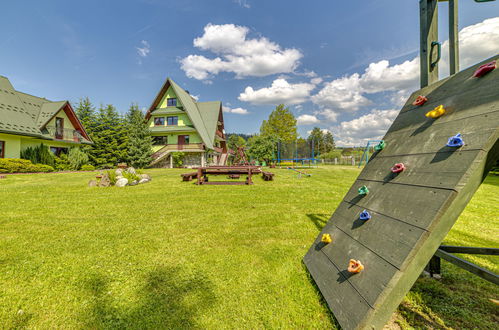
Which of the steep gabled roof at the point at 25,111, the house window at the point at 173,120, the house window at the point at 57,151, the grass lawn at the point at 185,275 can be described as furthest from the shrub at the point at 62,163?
the grass lawn at the point at 185,275

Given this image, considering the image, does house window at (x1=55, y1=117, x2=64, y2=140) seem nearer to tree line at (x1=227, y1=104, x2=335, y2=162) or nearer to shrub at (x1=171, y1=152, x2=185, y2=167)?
shrub at (x1=171, y1=152, x2=185, y2=167)

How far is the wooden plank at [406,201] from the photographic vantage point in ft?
4.94

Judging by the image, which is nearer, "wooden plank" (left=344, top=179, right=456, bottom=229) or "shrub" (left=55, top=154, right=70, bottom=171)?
"wooden plank" (left=344, top=179, right=456, bottom=229)

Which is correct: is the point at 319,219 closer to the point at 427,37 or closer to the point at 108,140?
the point at 427,37

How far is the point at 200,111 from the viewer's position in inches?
1128

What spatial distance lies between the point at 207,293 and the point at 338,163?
122ft

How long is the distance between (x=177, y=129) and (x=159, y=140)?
3435mm

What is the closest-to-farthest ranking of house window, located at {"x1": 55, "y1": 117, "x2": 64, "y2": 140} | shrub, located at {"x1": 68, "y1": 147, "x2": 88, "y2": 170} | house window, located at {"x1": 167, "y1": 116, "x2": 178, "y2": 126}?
shrub, located at {"x1": 68, "y1": 147, "x2": 88, "y2": 170} → house window, located at {"x1": 55, "y1": 117, "x2": 64, "y2": 140} → house window, located at {"x1": 167, "y1": 116, "x2": 178, "y2": 126}

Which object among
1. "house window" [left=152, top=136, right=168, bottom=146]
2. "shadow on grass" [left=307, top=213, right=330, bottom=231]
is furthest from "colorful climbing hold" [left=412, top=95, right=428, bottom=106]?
"house window" [left=152, top=136, right=168, bottom=146]

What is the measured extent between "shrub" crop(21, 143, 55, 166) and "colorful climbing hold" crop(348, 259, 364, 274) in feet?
79.7

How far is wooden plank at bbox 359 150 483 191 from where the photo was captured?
4.97ft

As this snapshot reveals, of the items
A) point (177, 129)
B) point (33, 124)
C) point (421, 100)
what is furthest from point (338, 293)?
point (177, 129)

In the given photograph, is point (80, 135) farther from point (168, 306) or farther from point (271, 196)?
point (168, 306)

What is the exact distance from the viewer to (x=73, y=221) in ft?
15.1
